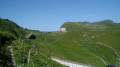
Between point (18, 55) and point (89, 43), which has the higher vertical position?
point (18, 55)

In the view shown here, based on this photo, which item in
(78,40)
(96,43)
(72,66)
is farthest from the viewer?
(78,40)

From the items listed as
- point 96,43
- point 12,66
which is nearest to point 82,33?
point 96,43

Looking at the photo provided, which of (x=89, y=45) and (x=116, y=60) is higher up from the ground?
(x=89, y=45)

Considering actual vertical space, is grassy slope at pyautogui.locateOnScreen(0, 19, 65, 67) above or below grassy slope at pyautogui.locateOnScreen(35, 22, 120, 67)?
above

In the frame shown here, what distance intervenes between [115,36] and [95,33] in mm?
20941

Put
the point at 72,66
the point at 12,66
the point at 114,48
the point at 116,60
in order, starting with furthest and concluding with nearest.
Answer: the point at 114,48
the point at 116,60
the point at 72,66
the point at 12,66

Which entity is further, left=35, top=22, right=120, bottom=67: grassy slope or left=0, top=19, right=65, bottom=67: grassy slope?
left=35, top=22, right=120, bottom=67: grassy slope

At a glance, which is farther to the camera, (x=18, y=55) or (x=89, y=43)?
(x=89, y=43)

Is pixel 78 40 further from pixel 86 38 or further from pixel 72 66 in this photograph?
pixel 72 66

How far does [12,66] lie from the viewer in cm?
1692

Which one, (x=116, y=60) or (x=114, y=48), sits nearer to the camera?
(x=116, y=60)

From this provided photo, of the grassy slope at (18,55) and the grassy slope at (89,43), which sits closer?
the grassy slope at (18,55)

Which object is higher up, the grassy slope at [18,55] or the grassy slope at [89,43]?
the grassy slope at [18,55]

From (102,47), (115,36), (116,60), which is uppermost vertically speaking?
(115,36)
